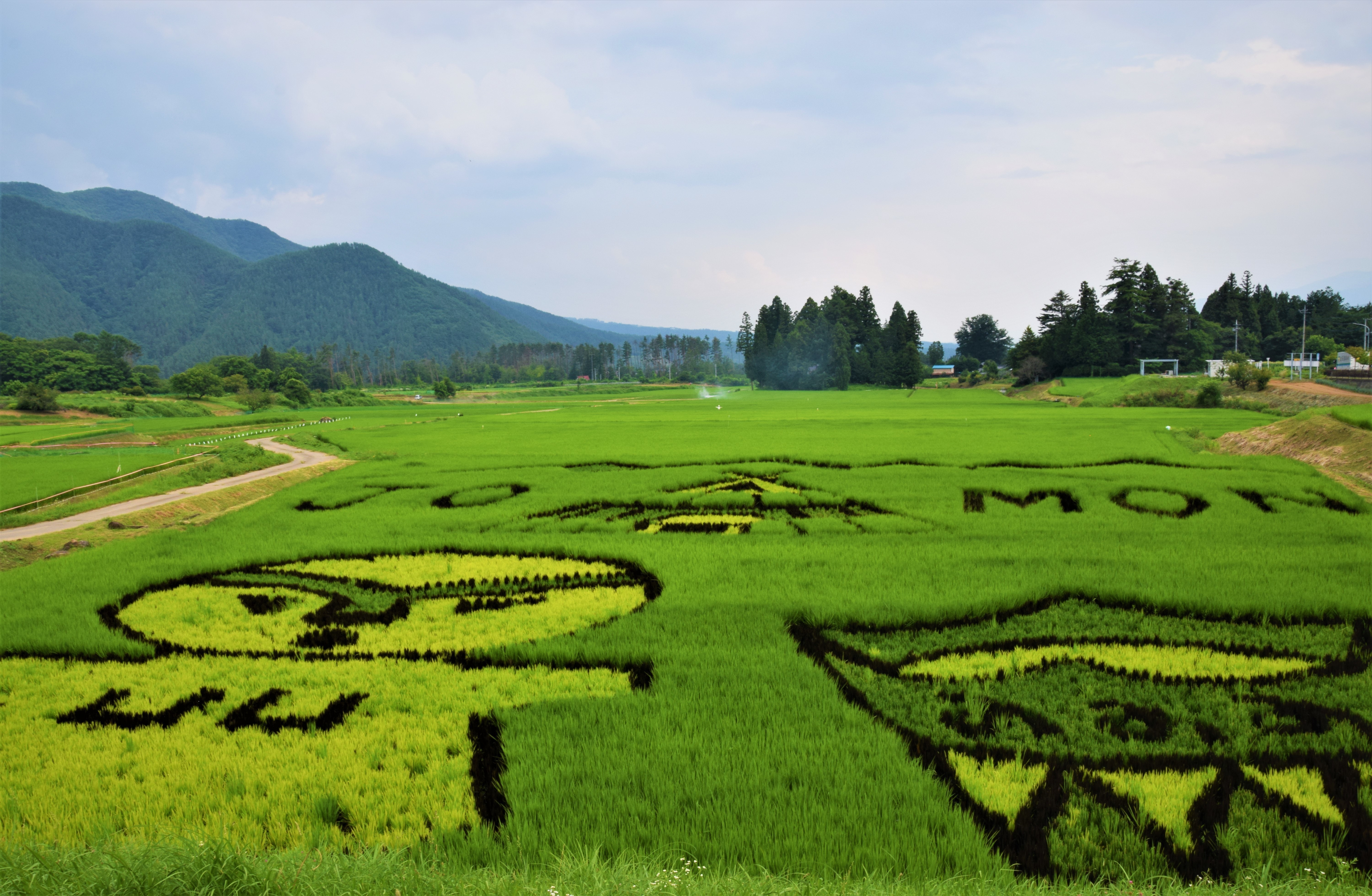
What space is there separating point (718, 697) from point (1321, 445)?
2492cm

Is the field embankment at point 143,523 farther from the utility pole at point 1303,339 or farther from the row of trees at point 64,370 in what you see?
the utility pole at point 1303,339

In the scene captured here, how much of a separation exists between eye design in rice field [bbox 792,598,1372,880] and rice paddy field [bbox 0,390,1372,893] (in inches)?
1.2

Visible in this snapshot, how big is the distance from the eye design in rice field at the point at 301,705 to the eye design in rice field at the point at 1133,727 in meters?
2.99

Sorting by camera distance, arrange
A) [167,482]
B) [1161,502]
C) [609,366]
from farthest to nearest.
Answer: [609,366], [167,482], [1161,502]

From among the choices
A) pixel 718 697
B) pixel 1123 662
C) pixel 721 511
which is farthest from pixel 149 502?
pixel 1123 662

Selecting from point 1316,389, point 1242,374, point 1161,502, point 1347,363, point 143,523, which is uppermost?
point 1347,363

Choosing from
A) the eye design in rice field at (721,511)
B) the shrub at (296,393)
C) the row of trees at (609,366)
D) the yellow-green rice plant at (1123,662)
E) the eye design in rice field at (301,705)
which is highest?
the row of trees at (609,366)

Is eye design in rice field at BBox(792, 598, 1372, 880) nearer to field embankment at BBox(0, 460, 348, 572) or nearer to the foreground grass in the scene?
the foreground grass

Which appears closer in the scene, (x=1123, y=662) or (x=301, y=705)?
(x=301, y=705)

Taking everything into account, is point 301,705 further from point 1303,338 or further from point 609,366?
point 609,366

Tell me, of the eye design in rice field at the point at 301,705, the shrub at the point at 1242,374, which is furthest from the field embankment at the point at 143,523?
the shrub at the point at 1242,374

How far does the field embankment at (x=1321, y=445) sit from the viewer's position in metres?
18.7

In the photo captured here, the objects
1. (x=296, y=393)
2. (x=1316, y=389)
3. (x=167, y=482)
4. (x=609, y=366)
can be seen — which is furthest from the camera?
(x=609, y=366)

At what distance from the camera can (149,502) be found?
63.6 feet
